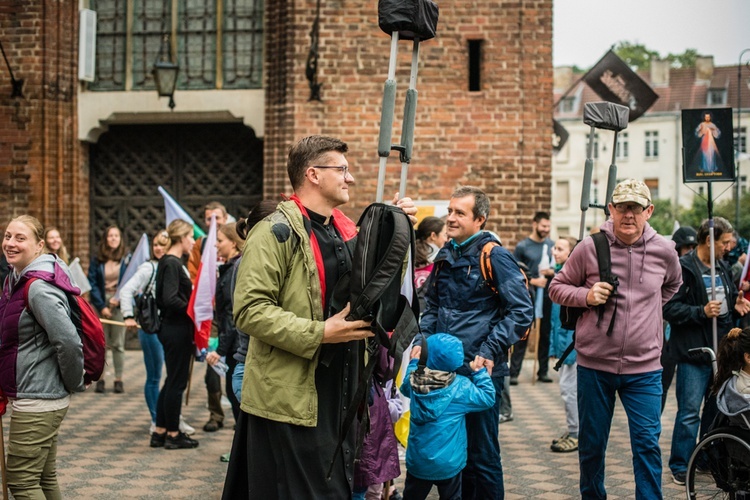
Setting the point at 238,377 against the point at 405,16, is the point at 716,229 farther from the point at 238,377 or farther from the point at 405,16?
the point at 405,16

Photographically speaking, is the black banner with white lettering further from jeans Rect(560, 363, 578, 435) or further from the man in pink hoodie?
the man in pink hoodie

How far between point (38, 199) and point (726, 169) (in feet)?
32.9

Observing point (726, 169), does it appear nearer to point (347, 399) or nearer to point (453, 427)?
point (453, 427)

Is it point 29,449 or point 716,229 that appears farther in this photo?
point 716,229

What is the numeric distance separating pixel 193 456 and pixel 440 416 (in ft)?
11.4

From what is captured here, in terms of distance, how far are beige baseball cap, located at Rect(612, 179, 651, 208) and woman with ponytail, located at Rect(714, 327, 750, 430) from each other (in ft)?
3.42

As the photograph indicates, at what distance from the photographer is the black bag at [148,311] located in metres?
8.50

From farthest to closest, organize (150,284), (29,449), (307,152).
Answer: (150,284) → (29,449) → (307,152)

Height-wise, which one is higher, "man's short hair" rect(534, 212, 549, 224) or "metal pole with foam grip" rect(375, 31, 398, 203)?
"metal pole with foam grip" rect(375, 31, 398, 203)

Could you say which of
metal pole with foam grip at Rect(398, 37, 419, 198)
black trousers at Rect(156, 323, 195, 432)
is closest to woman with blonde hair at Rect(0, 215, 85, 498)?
metal pole with foam grip at Rect(398, 37, 419, 198)

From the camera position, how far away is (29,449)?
510cm

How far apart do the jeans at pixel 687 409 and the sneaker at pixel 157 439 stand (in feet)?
13.8

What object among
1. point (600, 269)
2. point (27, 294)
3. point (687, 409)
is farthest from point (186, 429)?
point (600, 269)

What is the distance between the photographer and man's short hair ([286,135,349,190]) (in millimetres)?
4090
